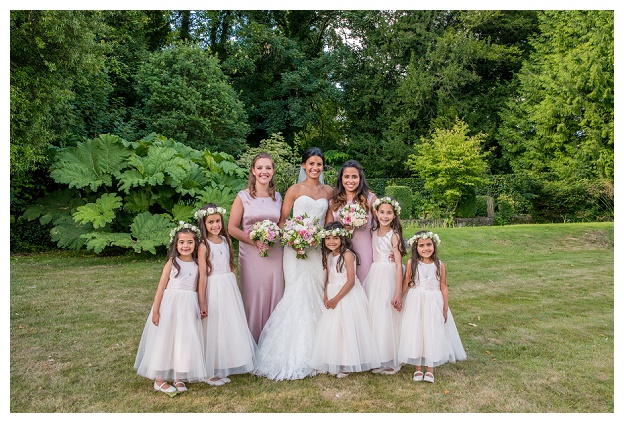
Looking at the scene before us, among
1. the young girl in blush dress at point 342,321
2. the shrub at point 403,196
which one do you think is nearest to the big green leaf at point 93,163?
the young girl in blush dress at point 342,321

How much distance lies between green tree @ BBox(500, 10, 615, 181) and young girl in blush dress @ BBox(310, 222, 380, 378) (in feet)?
68.3

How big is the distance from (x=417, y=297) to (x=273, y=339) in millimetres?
1316

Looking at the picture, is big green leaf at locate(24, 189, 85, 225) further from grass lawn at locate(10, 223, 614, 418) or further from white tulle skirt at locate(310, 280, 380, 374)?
white tulle skirt at locate(310, 280, 380, 374)

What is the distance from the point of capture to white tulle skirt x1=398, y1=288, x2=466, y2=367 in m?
4.32

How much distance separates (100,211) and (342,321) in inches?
330

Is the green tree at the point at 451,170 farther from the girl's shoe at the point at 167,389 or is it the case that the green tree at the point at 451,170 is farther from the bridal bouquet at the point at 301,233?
the girl's shoe at the point at 167,389

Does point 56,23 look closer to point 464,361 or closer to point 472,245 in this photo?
point 464,361

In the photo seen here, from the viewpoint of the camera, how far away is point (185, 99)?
711 inches

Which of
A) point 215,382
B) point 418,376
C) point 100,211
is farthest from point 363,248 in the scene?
point 100,211

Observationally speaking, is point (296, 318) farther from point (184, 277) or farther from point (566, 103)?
point (566, 103)

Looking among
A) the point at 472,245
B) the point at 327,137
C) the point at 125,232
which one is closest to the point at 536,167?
the point at 327,137

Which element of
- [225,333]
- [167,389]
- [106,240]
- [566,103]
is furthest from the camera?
[566,103]

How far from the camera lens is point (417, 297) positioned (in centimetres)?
446

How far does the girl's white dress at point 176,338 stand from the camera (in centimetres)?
411
